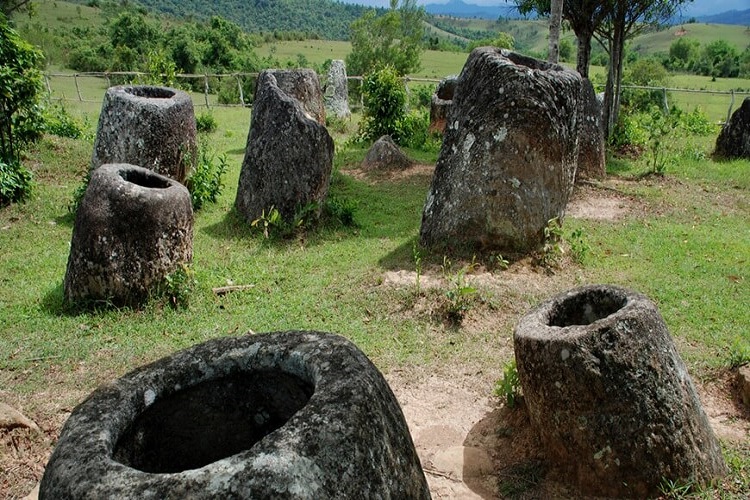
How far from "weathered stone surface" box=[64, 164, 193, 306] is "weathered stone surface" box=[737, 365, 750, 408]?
5.91 m

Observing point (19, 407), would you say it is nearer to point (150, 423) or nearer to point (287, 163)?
point (150, 423)

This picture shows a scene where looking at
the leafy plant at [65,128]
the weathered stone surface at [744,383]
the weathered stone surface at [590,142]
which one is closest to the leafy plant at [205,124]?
the leafy plant at [65,128]

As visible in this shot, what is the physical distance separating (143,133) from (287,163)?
2652mm

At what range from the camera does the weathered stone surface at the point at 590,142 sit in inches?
521

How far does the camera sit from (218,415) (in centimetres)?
288

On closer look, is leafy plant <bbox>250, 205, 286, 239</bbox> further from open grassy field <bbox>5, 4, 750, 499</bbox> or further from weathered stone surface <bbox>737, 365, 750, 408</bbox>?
weathered stone surface <bbox>737, 365, 750, 408</bbox>

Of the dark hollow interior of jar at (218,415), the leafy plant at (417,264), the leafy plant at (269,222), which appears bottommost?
the leafy plant at (417,264)

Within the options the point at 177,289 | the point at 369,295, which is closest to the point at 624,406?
the point at 369,295

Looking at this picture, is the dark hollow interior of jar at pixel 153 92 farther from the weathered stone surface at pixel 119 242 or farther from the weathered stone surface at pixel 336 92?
the weathered stone surface at pixel 336 92

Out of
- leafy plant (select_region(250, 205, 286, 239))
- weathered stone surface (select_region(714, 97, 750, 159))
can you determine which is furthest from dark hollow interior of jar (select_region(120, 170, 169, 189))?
weathered stone surface (select_region(714, 97, 750, 159))

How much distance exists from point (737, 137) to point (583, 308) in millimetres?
12967

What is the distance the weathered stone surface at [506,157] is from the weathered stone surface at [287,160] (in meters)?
2.24

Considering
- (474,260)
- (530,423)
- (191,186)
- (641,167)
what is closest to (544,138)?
(474,260)

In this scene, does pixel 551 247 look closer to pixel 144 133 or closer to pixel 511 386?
pixel 511 386
